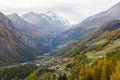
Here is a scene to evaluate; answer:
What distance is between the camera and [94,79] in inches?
5335

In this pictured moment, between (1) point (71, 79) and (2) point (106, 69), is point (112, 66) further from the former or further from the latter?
(1) point (71, 79)

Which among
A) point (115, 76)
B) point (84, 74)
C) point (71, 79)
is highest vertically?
point (115, 76)

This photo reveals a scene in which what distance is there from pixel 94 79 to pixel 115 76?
4013 cm

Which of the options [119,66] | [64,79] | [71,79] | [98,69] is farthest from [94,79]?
[71,79]

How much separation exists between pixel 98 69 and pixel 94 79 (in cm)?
520

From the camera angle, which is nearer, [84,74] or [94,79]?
[94,79]

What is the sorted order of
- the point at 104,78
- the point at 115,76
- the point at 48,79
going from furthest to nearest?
the point at 48,79
the point at 104,78
the point at 115,76

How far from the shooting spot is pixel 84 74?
15088 centimetres

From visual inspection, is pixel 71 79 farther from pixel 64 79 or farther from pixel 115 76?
pixel 115 76

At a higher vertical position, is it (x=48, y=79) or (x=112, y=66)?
(x=112, y=66)

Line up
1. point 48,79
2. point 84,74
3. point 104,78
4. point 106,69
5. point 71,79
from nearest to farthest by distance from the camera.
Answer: point 104,78 < point 106,69 < point 84,74 < point 48,79 < point 71,79

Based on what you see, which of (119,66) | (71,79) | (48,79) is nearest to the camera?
(119,66)

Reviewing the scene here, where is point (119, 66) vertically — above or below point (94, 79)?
above

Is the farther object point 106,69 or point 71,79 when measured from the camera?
point 71,79
